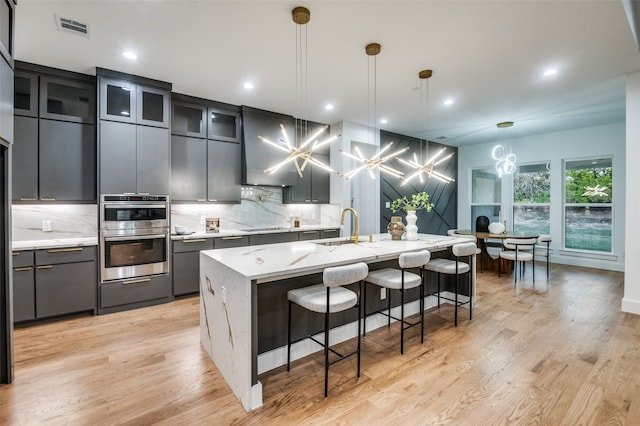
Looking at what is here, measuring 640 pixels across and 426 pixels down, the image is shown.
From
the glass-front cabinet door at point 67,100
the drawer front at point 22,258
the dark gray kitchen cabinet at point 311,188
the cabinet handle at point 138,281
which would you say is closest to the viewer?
the drawer front at point 22,258

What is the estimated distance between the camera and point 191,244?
4141 mm

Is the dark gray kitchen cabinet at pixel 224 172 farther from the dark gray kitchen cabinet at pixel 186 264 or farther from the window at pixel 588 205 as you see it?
the window at pixel 588 205

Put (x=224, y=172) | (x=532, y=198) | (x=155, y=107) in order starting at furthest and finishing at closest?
(x=532, y=198) < (x=224, y=172) < (x=155, y=107)

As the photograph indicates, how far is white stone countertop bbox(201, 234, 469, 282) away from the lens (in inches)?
80.8

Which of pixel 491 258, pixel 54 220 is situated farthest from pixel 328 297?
pixel 491 258

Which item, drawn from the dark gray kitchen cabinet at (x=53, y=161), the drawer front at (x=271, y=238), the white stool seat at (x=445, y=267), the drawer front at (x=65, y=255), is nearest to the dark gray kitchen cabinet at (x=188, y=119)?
the dark gray kitchen cabinet at (x=53, y=161)

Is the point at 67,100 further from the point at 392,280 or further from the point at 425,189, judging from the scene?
the point at 425,189

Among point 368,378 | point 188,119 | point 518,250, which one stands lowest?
point 368,378

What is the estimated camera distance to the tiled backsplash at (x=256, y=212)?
464 cm

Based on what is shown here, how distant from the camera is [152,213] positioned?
3816 mm

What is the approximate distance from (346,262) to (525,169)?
6855mm

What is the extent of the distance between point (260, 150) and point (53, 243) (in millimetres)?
2898

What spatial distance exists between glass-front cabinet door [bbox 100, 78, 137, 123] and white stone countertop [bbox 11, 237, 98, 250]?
57.8 inches

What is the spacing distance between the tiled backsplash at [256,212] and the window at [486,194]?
4417mm
